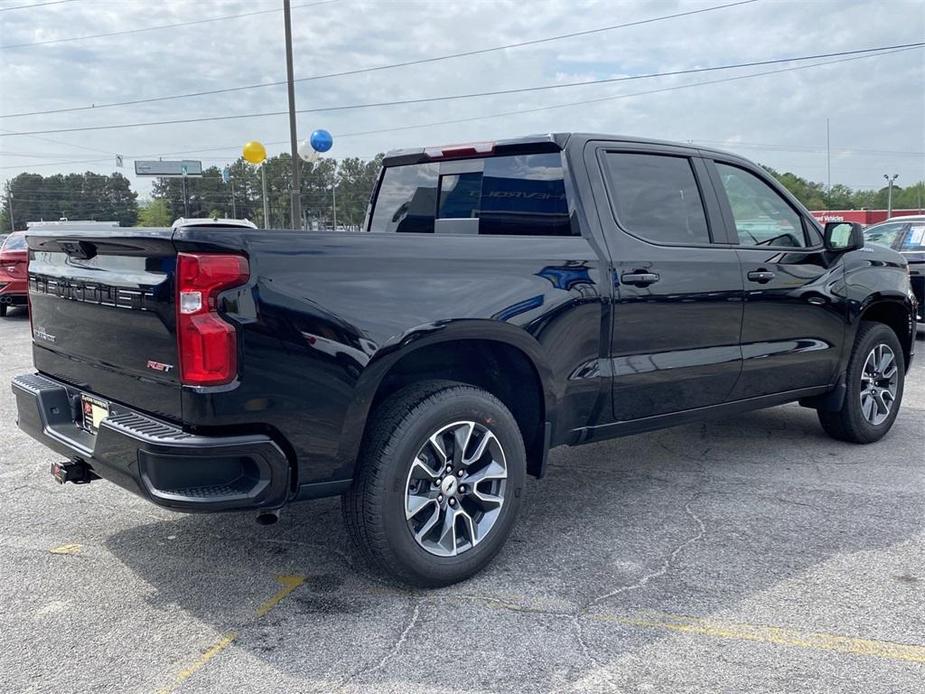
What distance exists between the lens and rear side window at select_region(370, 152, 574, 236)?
4086mm

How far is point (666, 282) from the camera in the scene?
4180 mm

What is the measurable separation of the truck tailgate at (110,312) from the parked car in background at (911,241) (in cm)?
922

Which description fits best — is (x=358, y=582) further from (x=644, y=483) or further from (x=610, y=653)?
(x=644, y=483)

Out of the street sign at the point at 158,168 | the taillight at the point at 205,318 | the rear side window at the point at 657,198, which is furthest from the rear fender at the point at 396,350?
the street sign at the point at 158,168

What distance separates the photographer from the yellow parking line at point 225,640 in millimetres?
2740

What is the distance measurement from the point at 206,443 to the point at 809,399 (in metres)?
4.23

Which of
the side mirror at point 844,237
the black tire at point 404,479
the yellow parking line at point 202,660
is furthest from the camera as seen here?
the side mirror at point 844,237

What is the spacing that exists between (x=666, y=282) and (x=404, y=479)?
178 cm

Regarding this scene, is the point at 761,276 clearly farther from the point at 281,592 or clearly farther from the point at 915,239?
the point at 915,239

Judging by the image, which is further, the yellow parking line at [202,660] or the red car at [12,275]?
the red car at [12,275]

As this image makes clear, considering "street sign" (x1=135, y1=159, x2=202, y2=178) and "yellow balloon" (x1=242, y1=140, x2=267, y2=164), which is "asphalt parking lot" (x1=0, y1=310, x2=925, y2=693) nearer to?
"yellow balloon" (x1=242, y1=140, x2=267, y2=164)

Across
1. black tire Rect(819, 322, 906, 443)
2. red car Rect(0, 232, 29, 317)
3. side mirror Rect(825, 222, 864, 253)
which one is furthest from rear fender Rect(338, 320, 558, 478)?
red car Rect(0, 232, 29, 317)

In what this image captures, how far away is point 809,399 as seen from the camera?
5570 mm

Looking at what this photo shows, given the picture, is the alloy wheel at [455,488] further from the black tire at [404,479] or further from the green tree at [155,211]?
the green tree at [155,211]
